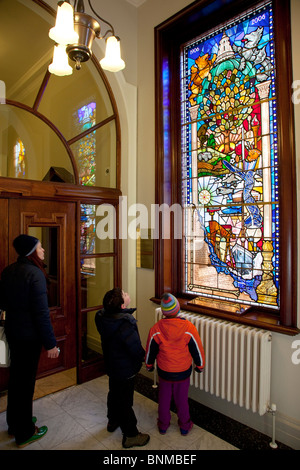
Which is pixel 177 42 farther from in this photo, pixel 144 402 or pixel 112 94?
pixel 144 402

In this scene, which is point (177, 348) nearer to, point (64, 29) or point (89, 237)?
point (89, 237)

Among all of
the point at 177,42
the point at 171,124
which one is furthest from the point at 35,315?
the point at 177,42

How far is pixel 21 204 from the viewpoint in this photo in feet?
8.31

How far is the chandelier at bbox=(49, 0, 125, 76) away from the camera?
1339 mm

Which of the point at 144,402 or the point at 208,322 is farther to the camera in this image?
the point at 144,402

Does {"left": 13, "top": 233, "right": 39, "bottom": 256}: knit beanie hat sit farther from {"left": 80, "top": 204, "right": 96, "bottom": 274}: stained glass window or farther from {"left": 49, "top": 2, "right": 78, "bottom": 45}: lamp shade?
{"left": 49, "top": 2, "right": 78, "bottom": 45}: lamp shade

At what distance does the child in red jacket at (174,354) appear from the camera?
2066mm

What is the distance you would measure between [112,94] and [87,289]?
2063mm

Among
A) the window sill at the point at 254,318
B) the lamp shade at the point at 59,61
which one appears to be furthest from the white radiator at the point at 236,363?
the lamp shade at the point at 59,61

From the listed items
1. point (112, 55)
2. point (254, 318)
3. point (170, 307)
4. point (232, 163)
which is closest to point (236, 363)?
point (254, 318)

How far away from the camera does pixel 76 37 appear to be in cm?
135

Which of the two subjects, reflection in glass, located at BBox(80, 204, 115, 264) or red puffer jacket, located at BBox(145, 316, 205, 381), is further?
reflection in glass, located at BBox(80, 204, 115, 264)

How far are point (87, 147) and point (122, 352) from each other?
6.71ft

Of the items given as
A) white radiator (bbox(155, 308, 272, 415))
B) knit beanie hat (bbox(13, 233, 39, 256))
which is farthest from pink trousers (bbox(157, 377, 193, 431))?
knit beanie hat (bbox(13, 233, 39, 256))
